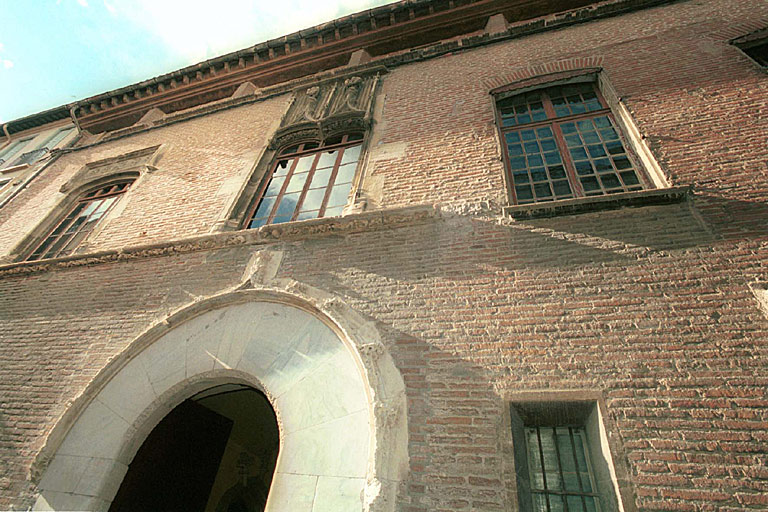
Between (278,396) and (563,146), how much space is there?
412 centimetres

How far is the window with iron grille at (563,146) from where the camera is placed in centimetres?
381

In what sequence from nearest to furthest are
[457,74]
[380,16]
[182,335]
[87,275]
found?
[182,335]
[87,275]
[457,74]
[380,16]

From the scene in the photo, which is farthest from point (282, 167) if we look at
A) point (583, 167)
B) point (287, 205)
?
point (583, 167)

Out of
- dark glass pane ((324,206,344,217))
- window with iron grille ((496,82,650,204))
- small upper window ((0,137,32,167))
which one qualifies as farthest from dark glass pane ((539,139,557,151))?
small upper window ((0,137,32,167))

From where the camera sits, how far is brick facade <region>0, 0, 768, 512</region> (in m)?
2.12

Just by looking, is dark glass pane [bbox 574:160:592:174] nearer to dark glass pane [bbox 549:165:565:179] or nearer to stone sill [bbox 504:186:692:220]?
dark glass pane [bbox 549:165:565:179]

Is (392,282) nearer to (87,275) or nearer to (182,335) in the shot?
(182,335)

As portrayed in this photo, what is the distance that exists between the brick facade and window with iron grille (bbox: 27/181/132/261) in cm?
92

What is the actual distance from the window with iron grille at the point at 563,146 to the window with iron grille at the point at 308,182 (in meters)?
2.12

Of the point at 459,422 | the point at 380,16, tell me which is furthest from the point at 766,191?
the point at 380,16

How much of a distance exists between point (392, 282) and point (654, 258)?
2.09 meters

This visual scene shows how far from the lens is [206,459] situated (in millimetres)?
4020

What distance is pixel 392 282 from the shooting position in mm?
3232

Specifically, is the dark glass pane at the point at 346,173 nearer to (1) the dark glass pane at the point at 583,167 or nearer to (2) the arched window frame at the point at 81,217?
(1) the dark glass pane at the point at 583,167
